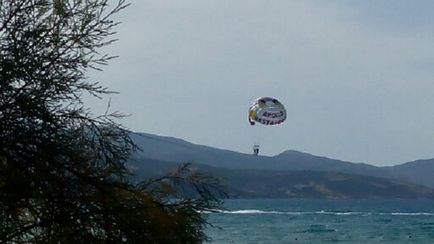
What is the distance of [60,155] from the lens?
7129 millimetres

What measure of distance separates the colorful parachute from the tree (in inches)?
846

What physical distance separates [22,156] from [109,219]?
70 cm

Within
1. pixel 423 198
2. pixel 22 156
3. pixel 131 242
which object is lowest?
pixel 131 242

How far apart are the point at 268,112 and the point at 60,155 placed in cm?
2253

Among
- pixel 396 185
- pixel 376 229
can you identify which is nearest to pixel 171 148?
pixel 396 185

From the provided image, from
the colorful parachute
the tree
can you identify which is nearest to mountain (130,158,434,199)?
the colorful parachute

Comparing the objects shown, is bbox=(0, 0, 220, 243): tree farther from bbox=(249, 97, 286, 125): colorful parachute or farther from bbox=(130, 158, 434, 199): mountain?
bbox=(130, 158, 434, 199): mountain

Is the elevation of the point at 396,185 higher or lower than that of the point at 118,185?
higher

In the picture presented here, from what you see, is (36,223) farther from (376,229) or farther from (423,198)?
(423,198)

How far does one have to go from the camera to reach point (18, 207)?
708cm

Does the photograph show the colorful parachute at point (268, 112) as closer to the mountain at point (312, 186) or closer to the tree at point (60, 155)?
the tree at point (60, 155)

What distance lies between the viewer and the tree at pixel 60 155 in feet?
22.7

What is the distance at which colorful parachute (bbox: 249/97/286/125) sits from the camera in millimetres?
29141

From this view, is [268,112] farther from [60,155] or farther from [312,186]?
[312,186]
